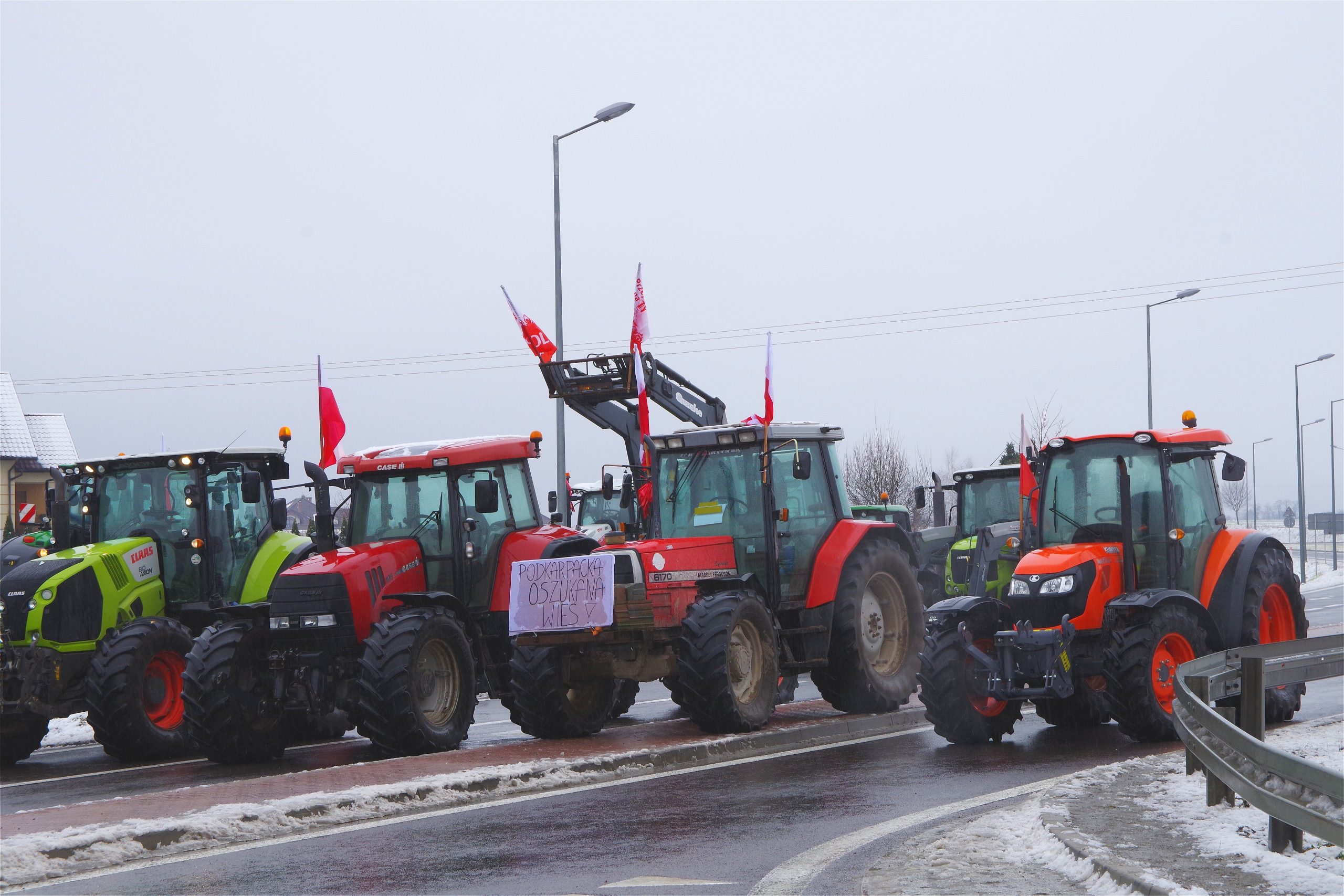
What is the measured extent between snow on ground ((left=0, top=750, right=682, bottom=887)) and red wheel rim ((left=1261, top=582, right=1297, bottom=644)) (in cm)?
600

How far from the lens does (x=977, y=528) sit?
20156mm

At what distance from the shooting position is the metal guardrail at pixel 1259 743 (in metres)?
5.70

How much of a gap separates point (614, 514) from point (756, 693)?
7.82 metres

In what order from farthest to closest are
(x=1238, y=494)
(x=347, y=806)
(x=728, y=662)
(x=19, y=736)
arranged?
(x=1238, y=494), (x=19, y=736), (x=728, y=662), (x=347, y=806)

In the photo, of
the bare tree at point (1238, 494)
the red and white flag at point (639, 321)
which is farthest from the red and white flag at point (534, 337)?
the bare tree at point (1238, 494)

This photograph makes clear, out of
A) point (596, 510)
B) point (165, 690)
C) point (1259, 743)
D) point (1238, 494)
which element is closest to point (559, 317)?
point (596, 510)

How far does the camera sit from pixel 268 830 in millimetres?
8250

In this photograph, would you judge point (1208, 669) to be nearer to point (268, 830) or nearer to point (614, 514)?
point (268, 830)

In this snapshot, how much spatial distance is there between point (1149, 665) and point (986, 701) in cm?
131

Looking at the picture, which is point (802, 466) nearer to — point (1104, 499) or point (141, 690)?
point (1104, 499)

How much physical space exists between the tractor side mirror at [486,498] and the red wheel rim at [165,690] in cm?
298

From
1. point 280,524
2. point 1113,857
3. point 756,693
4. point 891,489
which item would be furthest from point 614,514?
point 891,489

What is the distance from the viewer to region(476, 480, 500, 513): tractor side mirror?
12703mm

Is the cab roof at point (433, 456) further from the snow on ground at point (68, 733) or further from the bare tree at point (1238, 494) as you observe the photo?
the bare tree at point (1238, 494)
